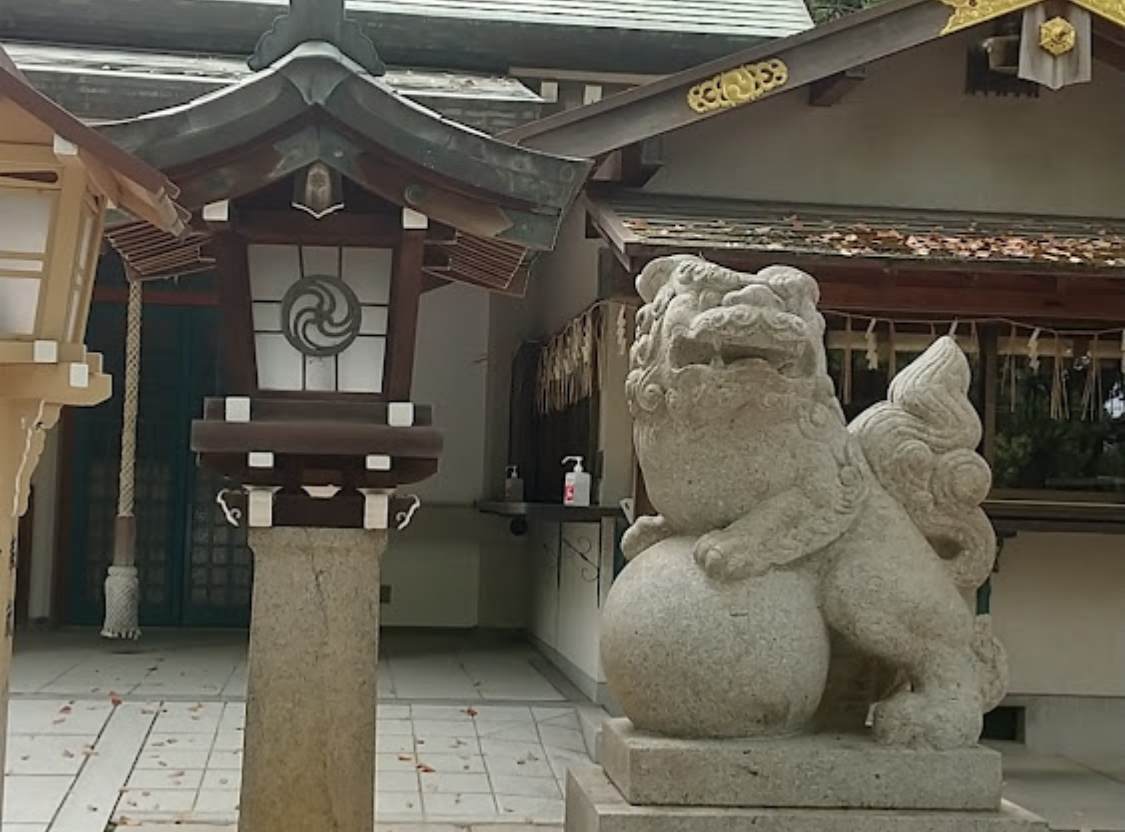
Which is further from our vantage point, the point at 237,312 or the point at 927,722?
the point at 237,312

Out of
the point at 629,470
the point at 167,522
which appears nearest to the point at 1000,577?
the point at 629,470

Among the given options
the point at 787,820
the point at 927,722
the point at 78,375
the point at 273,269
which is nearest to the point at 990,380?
the point at 927,722

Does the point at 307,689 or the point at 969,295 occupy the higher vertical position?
the point at 969,295

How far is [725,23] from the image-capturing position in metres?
12.4

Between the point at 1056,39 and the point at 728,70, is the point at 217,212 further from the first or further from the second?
the point at 1056,39

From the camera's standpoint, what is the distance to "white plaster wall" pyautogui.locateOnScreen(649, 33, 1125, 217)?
1011 cm

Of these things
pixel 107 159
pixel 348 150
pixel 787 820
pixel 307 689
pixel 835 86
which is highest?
pixel 835 86

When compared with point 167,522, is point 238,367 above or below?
above

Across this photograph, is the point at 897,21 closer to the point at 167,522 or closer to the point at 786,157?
the point at 786,157

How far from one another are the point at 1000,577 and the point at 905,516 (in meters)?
5.42

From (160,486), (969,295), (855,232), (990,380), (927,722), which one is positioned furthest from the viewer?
(160,486)

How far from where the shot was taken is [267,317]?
206 inches

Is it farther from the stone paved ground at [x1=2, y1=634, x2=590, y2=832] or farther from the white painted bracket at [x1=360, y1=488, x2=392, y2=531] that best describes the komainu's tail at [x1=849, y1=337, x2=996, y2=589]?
the stone paved ground at [x1=2, y1=634, x2=590, y2=832]

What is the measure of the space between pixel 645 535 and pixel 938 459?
43.6 inches
